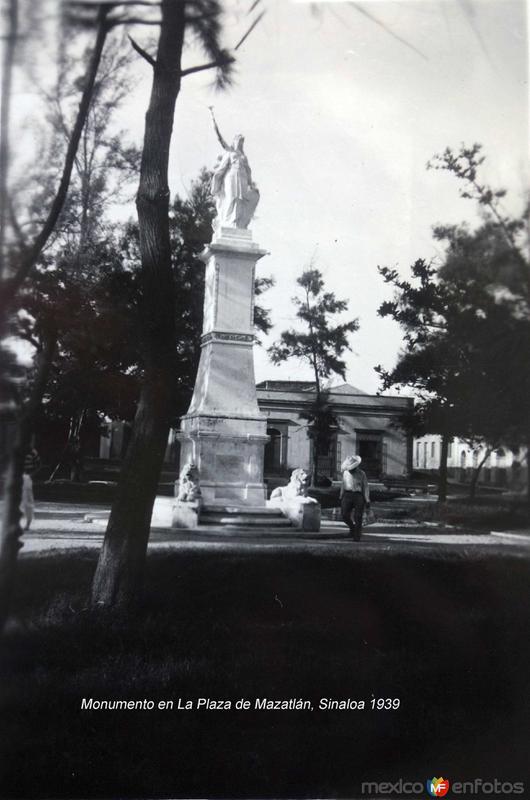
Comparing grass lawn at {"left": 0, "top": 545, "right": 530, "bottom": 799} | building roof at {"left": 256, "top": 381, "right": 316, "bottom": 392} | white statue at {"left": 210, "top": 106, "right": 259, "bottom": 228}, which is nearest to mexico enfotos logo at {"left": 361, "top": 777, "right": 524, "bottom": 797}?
grass lawn at {"left": 0, "top": 545, "right": 530, "bottom": 799}

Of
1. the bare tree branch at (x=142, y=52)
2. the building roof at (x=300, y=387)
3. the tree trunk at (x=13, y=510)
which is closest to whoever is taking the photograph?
the tree trunk at (x=13, y=510)

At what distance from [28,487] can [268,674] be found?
51.9 inches

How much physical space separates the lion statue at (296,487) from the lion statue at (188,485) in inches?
23.0

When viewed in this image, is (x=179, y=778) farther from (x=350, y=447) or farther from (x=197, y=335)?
(x=197, y=335)

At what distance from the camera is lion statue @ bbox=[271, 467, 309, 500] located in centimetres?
409

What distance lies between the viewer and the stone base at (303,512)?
4.00 m

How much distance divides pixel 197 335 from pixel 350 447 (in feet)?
3.86

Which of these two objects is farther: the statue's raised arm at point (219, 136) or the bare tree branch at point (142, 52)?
the statue's raised arm at point (219, 136)

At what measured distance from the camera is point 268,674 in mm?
2740

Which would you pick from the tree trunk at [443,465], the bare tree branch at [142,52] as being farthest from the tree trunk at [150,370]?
the tree trunk at [443,465]

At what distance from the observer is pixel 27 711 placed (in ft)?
8.36

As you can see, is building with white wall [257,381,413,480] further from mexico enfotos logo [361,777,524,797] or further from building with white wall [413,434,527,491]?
mexico enfotos logo [361,777,524,797]

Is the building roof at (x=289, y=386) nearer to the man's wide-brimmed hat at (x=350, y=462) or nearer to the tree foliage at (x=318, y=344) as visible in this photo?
the tree foliage at (x=318, y=344)

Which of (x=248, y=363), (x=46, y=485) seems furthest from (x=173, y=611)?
(x=248, y=363)
